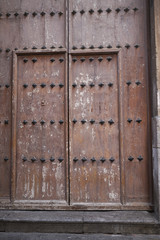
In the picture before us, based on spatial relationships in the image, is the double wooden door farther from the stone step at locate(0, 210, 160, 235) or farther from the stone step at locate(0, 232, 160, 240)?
the stone step at locate(0, 232, 160, 240)

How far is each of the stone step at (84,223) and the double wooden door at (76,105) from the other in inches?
5.8

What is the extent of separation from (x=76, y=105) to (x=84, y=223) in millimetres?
1186

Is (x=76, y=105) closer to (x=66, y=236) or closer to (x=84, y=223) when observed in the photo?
(x=84, y=223)

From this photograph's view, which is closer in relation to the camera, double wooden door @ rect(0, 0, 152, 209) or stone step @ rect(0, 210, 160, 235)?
stone step @ rect(0, 210, 160, 235)

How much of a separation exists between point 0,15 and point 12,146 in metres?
1.50

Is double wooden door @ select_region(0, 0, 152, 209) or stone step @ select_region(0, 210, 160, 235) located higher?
double wooden door @ select_region(0, 0, 152, 209)

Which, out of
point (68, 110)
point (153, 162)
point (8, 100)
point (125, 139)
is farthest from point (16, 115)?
point (153, 162)

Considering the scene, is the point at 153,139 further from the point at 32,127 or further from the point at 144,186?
the point at 32,127

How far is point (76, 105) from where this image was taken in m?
2.29

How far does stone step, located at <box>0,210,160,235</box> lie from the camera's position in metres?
1.96

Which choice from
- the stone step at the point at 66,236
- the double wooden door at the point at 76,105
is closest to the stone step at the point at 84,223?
the stone step at the point at 66,236

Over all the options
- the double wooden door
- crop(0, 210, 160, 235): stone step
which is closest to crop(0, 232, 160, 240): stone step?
crop(0, 210, 160, 235): stone step

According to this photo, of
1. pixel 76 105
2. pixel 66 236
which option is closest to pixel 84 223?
pixel 66 236

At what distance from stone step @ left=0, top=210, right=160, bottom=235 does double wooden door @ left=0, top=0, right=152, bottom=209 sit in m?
0.15
